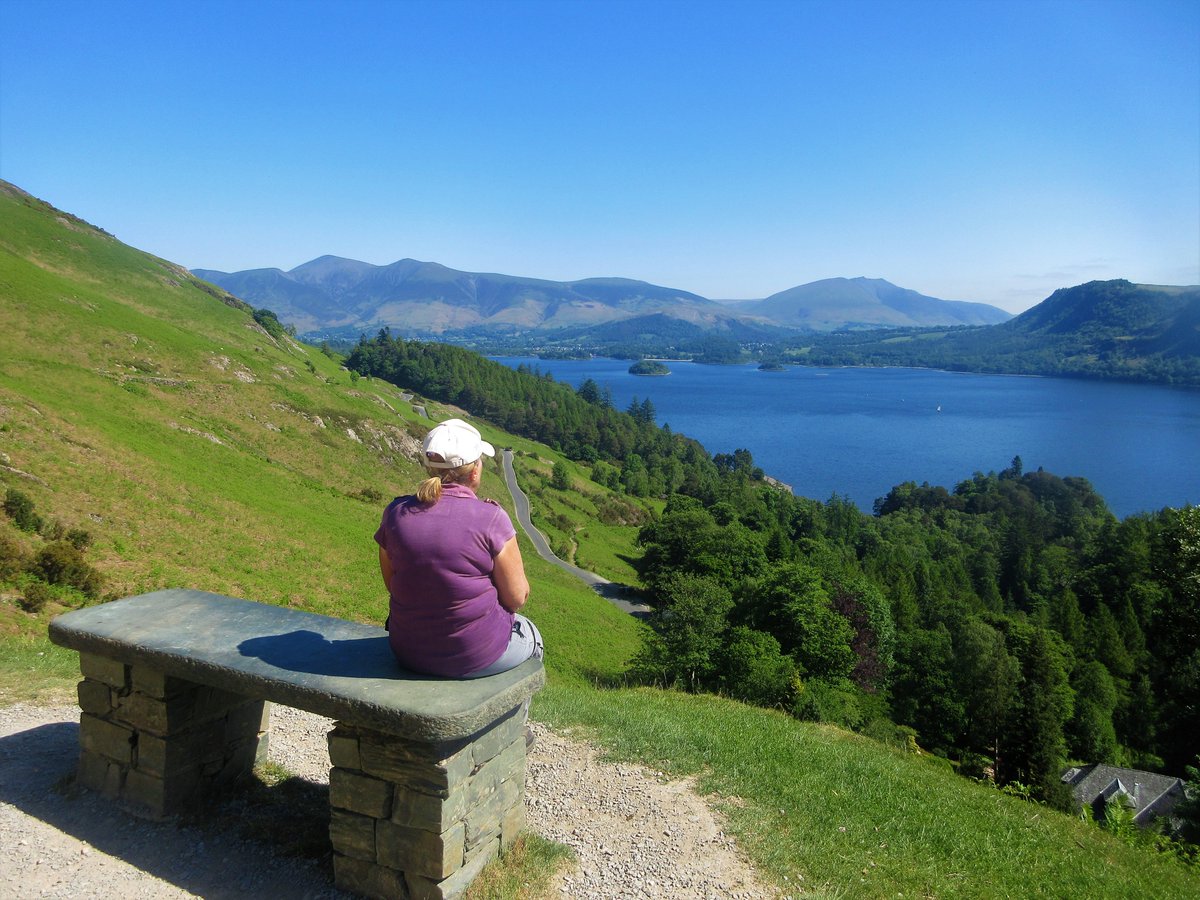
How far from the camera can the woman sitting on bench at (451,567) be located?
5.00 meters

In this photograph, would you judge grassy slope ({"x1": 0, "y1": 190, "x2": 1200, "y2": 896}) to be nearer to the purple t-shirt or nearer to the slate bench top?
the slate bench top

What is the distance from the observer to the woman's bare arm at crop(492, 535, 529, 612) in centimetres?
514

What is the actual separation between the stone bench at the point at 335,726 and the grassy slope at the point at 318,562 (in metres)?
2.82

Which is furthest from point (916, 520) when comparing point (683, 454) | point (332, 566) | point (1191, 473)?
point (332, 566)

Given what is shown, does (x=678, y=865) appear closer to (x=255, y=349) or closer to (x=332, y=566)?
→ (x=332, y=566)

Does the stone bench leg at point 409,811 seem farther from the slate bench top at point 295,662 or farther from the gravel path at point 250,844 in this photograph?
the gravel path at point 250,844

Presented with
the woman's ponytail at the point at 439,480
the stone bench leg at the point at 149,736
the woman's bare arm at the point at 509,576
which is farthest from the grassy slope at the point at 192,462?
the woman's bare arm at the point at 509,576

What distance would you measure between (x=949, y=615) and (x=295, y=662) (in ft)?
234

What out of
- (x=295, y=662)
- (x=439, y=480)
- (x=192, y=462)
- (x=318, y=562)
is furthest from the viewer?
(x=192, y=462)

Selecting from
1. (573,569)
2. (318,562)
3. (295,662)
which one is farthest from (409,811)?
(573,569)

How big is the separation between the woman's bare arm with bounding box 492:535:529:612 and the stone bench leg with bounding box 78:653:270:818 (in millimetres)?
3263

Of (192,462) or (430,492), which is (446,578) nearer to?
(430,492)

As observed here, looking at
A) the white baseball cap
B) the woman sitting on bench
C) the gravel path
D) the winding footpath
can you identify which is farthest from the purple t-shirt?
the winding footpath

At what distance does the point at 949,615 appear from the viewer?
6588 cm
